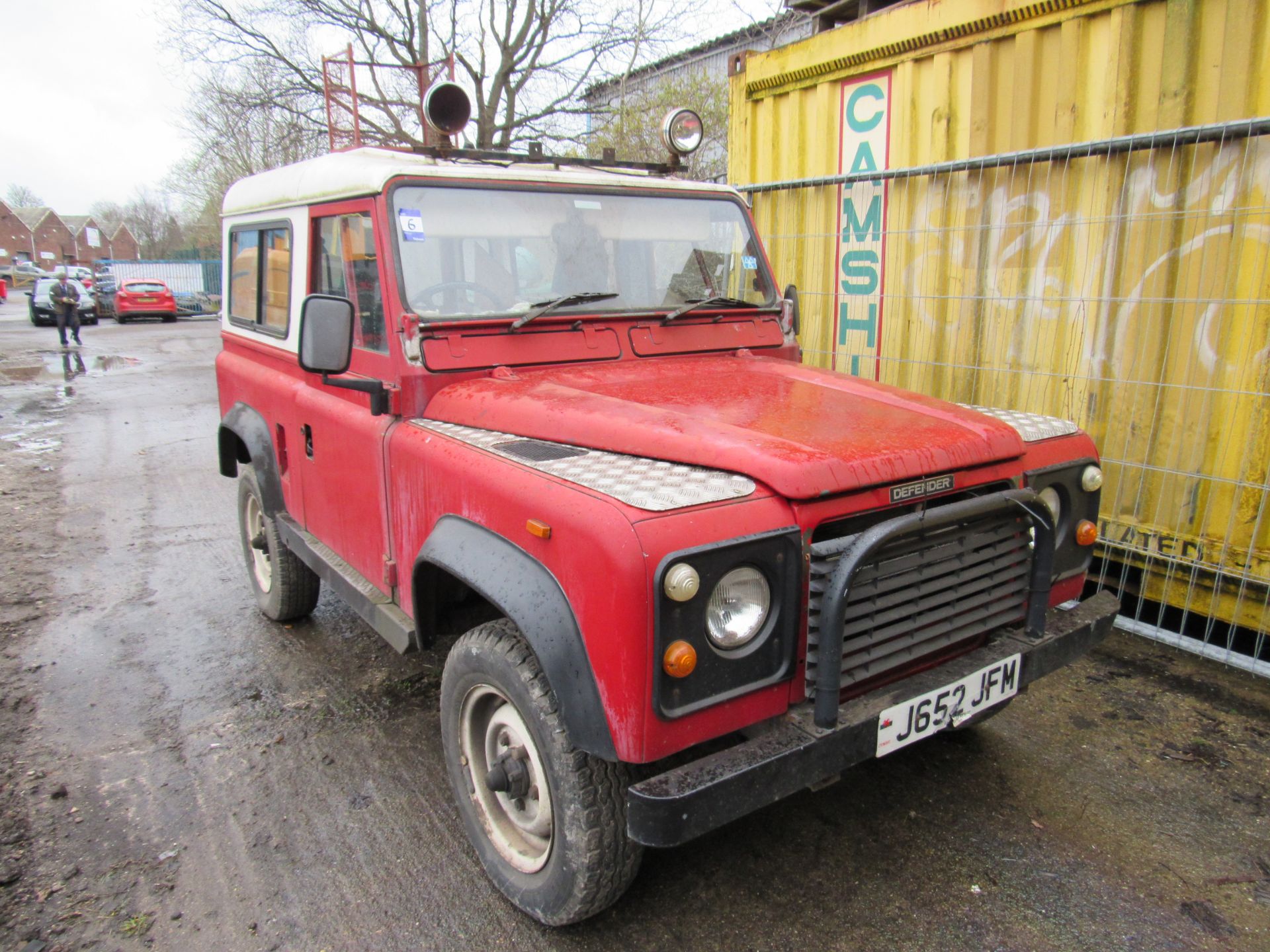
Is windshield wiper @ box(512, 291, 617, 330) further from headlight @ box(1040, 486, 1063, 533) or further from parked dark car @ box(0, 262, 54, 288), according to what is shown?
parked dark car @ box(0, 262, 54, 288)

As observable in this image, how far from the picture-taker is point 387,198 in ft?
10.0

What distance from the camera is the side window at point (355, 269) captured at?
314 centimetres

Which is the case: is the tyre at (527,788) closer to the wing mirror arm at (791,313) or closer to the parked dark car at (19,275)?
the wing mirror arm at (791,313)

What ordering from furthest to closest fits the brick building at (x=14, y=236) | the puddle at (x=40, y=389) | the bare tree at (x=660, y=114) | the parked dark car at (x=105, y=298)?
the brick building at (x=14, y=236) < the parked dark car at (x=105, y=298) < the bare tree at (x=660, y=114) < the puddle at (x=40, y=389)

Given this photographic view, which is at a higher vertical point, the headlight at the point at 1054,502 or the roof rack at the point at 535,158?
the roof rack at the point at 535,158

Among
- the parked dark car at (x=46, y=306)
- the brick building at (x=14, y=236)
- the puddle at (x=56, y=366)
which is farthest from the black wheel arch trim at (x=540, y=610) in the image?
the brick building at (x=14, y=236)

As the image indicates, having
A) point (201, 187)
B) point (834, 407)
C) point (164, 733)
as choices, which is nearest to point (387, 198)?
point (834, 407)

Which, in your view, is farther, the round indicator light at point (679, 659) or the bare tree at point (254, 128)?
the bare tree at point (254, 128)

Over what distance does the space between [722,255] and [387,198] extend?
1449 mm

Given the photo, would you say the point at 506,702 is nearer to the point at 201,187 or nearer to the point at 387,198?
the point at 387,198

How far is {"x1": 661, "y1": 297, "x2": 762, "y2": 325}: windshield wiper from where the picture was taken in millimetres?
3479

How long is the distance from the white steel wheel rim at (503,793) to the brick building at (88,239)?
9943 cm

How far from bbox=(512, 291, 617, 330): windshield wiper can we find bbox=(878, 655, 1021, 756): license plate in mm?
1811

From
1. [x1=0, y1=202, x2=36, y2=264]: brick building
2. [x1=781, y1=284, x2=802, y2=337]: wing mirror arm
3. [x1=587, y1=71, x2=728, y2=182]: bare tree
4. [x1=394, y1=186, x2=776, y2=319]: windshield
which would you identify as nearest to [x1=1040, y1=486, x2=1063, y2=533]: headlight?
[x1=781, y1=284, x2=802, y2=337]: wing mirror arm
